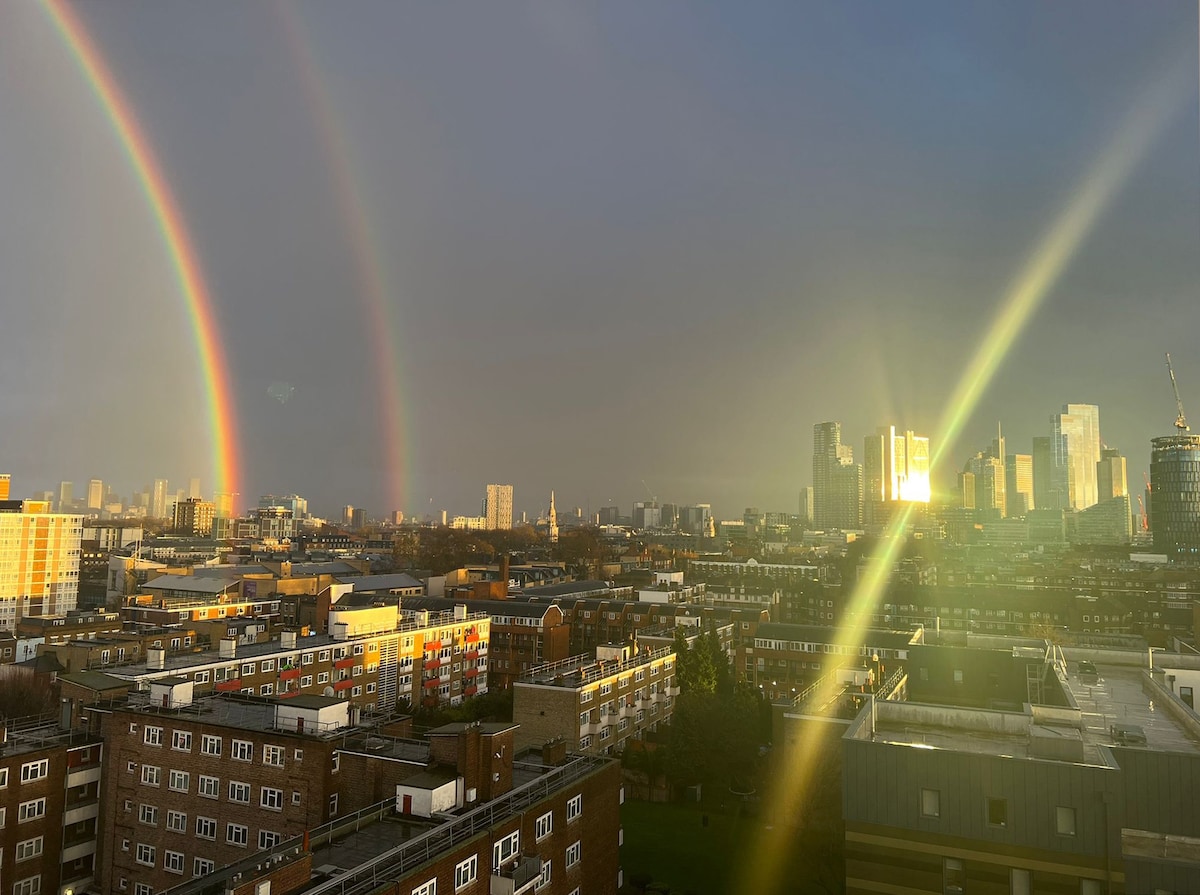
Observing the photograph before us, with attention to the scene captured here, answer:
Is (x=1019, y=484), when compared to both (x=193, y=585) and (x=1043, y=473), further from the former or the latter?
(x=193, y=585)

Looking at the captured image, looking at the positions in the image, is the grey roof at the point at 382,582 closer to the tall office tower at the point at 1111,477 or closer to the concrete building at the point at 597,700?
the concrete building at the point at 597,700

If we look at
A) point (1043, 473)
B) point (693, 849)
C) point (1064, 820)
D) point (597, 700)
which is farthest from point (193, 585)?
point (1043, 473)

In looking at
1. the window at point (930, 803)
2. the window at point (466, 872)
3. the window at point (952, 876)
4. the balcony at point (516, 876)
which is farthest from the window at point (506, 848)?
the window at point (952, 876)

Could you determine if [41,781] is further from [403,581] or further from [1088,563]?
[1088,563]

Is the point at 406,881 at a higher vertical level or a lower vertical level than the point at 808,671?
higher

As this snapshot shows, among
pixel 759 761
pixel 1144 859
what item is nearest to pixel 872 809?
pixel 1144 859

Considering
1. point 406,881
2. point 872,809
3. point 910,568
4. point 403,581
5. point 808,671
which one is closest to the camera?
point 406,881
